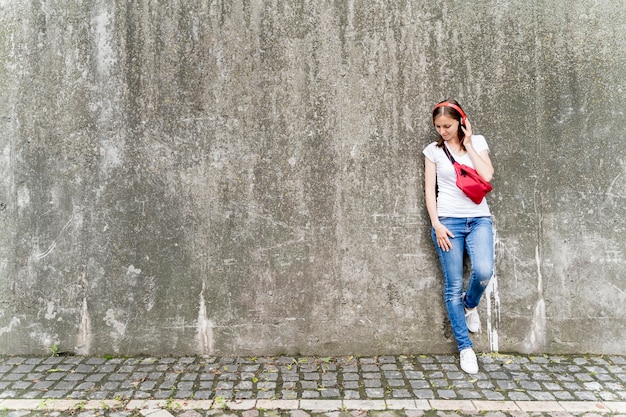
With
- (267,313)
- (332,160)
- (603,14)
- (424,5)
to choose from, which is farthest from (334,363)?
(603,14)

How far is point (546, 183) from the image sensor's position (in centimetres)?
447

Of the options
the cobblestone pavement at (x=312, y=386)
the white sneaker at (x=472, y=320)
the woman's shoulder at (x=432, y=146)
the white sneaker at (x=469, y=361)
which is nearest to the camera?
the cobblestone pavement at (x=312, y=386)

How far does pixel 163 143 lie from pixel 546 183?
3743 millimetres

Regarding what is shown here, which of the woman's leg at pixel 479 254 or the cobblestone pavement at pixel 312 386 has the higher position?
the woman's leg at pixel 479 254

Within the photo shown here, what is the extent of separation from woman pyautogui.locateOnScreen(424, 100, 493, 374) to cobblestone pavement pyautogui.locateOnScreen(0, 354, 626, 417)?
0.46 m

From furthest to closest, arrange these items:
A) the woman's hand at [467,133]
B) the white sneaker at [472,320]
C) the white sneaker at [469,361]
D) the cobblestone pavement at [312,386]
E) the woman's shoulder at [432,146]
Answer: the white sneaker at [472,320], the woman's shoulder at [432,146], the woman's hand at [467,133], the white sneaker at [469,361], the cobblestone pavement at [312,386]

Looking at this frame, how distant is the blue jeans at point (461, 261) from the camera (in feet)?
13.8

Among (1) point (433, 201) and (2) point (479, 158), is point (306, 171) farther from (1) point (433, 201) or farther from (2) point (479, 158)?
(2) point (479, 158)

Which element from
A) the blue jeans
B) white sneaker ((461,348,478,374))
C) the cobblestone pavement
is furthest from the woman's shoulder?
the cobblestone pavement

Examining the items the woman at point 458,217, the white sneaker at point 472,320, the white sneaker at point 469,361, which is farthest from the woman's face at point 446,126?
the white sneaker at point 469,361

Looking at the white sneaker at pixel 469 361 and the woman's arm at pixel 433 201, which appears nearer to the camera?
the white sneaker at pixel 469 361

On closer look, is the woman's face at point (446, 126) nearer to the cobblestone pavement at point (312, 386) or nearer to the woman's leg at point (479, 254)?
the woman's leg at point (479, 254)

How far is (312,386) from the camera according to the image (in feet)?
12.7

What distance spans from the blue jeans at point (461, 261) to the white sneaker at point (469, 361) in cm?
6
